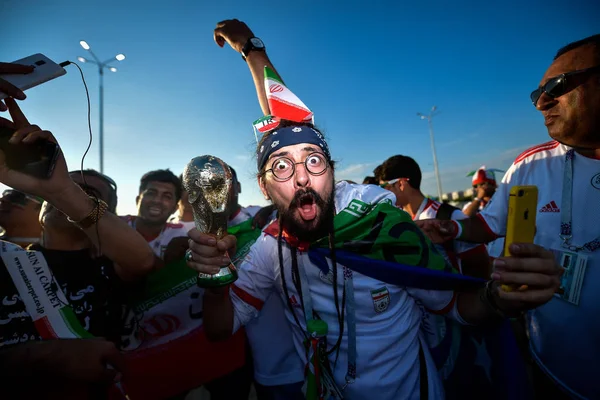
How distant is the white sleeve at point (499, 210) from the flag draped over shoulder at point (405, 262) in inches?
29.4

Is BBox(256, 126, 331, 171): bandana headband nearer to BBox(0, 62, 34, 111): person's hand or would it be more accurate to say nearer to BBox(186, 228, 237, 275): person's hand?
BBox(186, 228, 237, 275): person's hand

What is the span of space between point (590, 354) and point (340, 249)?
5.66 ft

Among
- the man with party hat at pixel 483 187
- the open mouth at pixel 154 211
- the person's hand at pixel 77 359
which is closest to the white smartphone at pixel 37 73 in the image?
the person's hand at pixel 77 359

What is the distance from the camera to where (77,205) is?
1375 mm

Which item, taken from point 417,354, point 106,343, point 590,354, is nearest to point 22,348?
point 106,343

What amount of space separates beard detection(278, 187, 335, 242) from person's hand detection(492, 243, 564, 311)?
2.88 feet

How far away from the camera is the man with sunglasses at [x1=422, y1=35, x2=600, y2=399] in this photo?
1574mm

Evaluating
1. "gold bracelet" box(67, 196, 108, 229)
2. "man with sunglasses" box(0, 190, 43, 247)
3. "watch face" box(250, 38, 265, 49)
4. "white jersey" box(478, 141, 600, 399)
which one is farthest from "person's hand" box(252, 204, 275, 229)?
"man with sunglasses" box(0, 190, 43, 247)

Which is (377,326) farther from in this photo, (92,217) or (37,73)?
(37,73)

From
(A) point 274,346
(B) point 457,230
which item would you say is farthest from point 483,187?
(A) point 274,346

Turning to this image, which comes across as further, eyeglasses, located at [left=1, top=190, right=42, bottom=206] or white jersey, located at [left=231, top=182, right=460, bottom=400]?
eyeglasses, located at [left=1, top=190, right=42, bottom=206]

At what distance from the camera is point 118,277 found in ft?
5.90

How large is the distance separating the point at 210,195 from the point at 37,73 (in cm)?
97

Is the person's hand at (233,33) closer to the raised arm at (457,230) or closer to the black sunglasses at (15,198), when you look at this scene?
the raised arm at (457,230)
